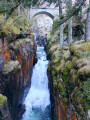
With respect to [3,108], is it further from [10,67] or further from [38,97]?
[38,97]

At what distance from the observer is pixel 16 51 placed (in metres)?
8.59

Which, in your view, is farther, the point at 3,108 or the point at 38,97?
the point at 38,97

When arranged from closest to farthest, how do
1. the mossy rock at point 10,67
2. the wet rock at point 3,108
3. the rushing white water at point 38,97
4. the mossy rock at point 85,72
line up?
the mossy rock at point 85,72 < the wet rock at point 3,108 < the mossy rock at point 10,67 < the rushing white water at point 38,97

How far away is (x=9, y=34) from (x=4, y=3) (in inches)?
85.6

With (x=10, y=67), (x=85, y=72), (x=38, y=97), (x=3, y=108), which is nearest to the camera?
(x=85, y=72)

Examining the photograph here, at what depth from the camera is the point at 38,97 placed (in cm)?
1152

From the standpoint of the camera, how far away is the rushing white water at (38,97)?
9.76m

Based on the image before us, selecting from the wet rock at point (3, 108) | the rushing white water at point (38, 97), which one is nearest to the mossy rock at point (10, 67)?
the wet rock at point (3, 108)

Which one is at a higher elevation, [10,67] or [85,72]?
[85,72]

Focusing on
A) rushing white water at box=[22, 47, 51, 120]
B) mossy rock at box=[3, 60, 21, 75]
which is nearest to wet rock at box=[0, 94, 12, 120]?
mossy rock at box=[3, 60, 21, 75]

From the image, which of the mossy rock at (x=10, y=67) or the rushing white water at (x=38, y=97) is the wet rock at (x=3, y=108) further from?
the rushing white water at (x=38, y=97)

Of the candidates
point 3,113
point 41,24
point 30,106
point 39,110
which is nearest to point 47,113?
point 39,110

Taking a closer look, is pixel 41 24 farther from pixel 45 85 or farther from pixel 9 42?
pixel 9 42

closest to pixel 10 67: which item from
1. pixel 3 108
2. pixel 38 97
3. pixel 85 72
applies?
pixel 3 108
